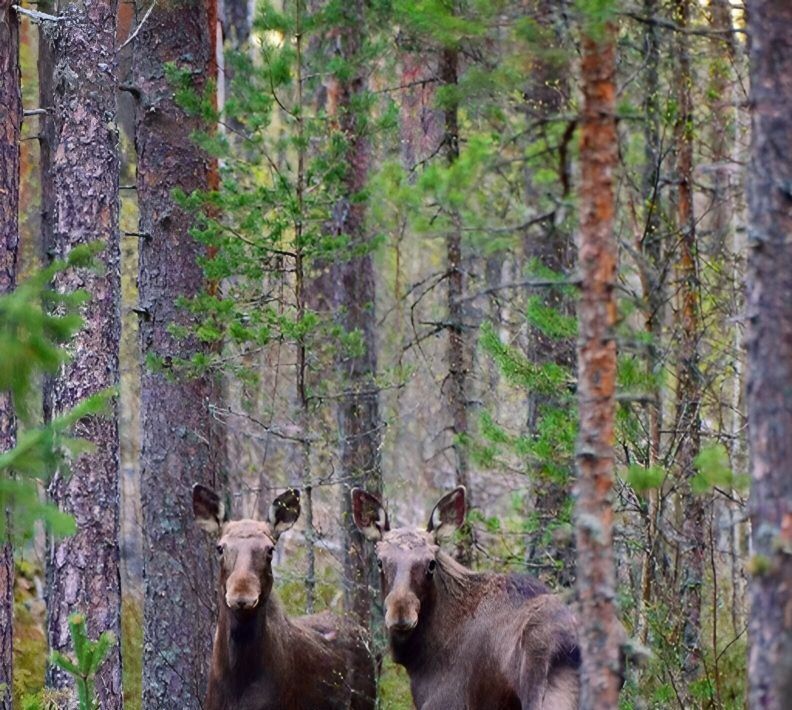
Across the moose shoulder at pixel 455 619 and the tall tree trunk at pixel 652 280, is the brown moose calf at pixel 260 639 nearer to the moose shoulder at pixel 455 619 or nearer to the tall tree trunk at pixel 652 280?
the moose shoulder at pixel 455 619

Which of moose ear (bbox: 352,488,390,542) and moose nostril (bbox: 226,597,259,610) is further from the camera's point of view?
moose ear (bbox: 352,488,390,542)

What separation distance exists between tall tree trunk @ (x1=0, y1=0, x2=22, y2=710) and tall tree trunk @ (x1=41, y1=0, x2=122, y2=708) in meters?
1.55

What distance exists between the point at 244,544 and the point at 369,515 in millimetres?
1112

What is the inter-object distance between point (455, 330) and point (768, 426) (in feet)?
29.3

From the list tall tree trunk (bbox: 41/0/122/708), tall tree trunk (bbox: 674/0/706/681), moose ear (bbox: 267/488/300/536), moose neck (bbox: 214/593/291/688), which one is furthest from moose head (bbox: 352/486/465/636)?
tall tree trunk (bbox: 41/0/122/708)

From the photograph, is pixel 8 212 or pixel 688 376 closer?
pixel 8 212

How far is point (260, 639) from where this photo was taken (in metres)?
11.3

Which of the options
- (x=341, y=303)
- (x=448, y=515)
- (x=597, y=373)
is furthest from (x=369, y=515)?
(x=341, y=303)

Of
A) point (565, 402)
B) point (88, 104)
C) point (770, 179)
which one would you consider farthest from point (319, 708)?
point (770, 179)

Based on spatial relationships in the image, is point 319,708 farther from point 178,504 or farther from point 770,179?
point 770,179

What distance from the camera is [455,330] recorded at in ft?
48.3

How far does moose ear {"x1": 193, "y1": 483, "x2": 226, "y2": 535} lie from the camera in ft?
37.6

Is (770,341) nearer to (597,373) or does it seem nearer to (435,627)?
(597,373)

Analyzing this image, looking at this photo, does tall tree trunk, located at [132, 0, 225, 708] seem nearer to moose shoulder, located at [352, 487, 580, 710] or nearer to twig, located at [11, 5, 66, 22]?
twig, located at [11, 5, 66, 22]
